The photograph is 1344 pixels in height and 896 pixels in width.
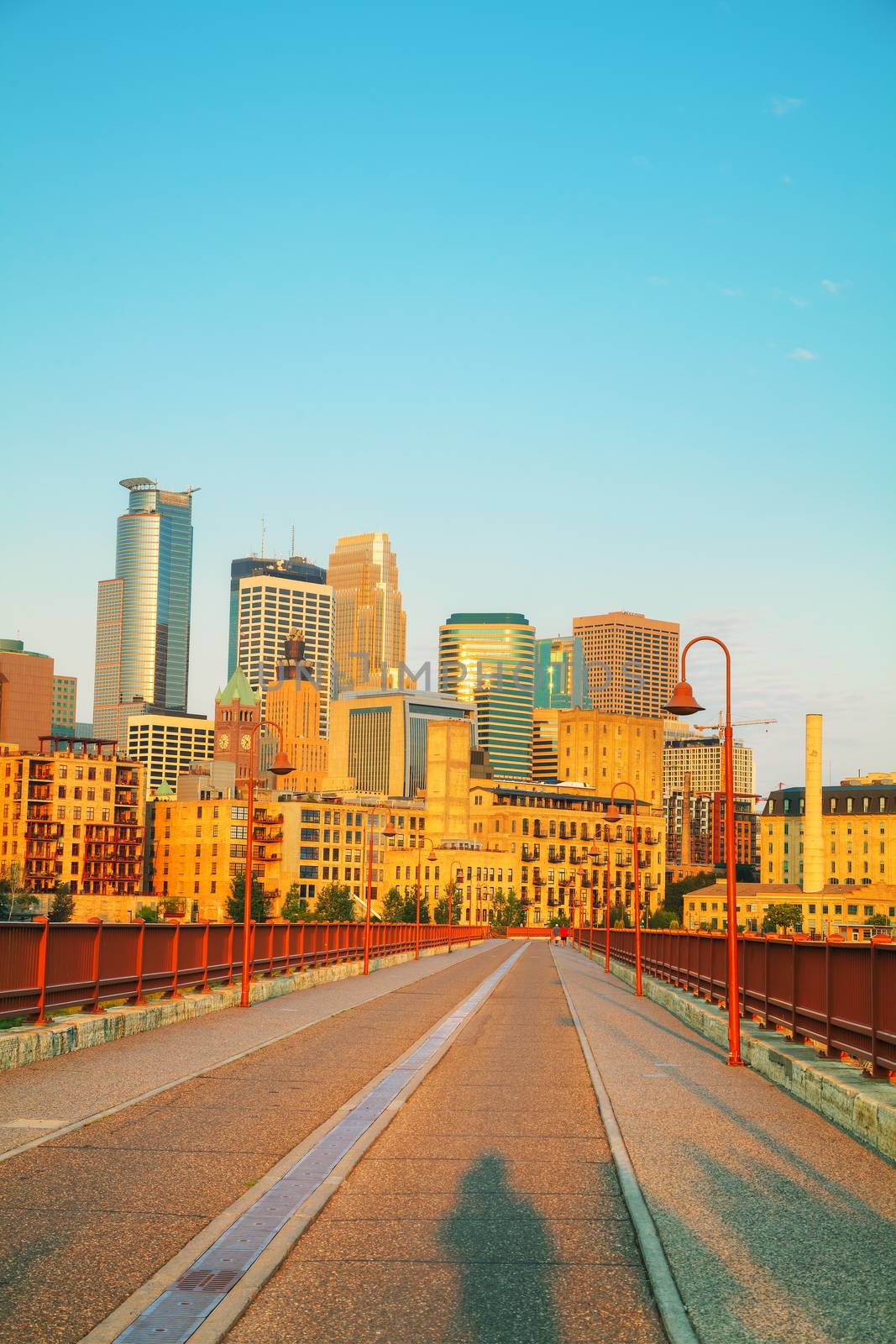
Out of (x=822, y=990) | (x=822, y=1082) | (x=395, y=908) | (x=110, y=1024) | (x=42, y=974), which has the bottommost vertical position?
(x=395, y=908)

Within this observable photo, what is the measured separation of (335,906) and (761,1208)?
599 ft

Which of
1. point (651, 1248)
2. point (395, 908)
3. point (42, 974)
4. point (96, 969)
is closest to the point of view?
point (651, 1248)

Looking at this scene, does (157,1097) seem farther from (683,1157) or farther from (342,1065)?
(683,1157)

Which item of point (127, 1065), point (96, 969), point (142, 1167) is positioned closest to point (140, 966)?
point (96, 969)

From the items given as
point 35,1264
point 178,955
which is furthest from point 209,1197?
point 178,955

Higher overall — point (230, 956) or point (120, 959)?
point (120, 959)

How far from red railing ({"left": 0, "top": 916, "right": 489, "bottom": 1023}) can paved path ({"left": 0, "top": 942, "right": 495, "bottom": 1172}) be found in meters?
0.94

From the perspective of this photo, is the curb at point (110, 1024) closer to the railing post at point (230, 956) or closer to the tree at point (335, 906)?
the railing post at point (230, 956)

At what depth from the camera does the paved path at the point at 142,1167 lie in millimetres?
8047

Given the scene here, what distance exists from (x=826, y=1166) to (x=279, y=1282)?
596 cm

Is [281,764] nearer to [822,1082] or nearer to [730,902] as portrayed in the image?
[730,902]

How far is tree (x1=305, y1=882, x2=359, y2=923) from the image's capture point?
18925 cm

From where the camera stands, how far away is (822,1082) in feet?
51.5

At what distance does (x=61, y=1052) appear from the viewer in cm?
1944
